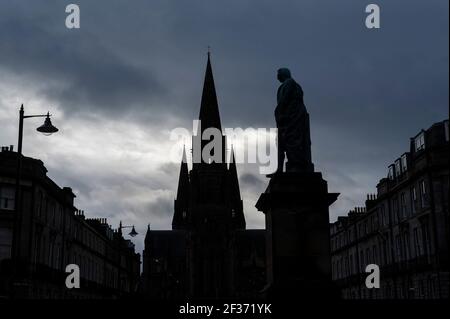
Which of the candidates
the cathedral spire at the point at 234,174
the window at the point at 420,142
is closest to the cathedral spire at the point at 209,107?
the cathedral spire at the point at 234,174

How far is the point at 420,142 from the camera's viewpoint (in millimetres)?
46281

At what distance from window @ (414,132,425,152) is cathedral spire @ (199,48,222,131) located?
62768mm

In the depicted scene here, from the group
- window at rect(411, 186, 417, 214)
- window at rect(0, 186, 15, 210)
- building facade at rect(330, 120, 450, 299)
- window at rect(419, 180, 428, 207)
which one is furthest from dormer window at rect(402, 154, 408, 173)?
window at rect(0, 186, 15, 210)

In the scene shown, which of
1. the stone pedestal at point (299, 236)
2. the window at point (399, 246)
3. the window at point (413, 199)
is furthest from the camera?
the window at point (399, 246)

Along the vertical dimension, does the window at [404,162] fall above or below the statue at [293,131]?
above

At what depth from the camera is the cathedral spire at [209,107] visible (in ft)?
354

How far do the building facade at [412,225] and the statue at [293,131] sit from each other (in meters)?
27.6

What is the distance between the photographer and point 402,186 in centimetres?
4644

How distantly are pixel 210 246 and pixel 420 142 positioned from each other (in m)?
60.1

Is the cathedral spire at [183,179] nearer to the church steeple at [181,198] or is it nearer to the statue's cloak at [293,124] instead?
the church steeple at [181,198]

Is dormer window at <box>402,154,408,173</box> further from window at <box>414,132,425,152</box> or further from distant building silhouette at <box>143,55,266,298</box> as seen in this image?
distant building silhouette at <box>143,55,266,298</box>

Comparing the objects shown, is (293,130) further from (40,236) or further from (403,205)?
(403,205)

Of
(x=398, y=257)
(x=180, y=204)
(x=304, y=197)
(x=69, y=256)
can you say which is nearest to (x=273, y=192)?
(x=304, y=197)

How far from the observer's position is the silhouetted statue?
11953 mm
